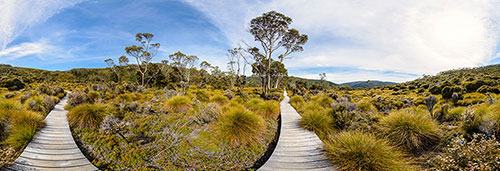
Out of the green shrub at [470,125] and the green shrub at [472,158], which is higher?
the green shrub at [470,125]

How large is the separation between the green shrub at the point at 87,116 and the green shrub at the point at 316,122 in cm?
699

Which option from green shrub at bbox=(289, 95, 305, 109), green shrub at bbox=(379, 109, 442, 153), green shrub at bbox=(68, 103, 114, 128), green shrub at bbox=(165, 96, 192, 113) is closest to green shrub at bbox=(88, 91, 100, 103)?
green shrub at bbox=(68, 103, 114, 128)

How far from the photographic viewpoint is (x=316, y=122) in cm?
538

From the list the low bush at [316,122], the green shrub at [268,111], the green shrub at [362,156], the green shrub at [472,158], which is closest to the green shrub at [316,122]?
the low bush at [316,122]

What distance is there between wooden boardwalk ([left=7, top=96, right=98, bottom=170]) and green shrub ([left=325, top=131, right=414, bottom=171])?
4.89 meters

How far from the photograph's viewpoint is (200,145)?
4508 millimetres

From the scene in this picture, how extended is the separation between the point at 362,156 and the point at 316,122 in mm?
2258

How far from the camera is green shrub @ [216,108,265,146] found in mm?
4590

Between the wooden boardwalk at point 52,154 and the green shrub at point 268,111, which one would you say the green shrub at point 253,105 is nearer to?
the green shrub at point 268,111

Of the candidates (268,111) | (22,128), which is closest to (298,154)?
(268,111)

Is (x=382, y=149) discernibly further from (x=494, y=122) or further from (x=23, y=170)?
(x=23, y=170)

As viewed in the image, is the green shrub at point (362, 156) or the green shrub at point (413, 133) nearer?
the green shrub at point (362, 156)

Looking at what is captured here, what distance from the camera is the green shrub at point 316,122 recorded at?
5232 millimetres

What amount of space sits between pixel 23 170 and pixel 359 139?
21.2ft
